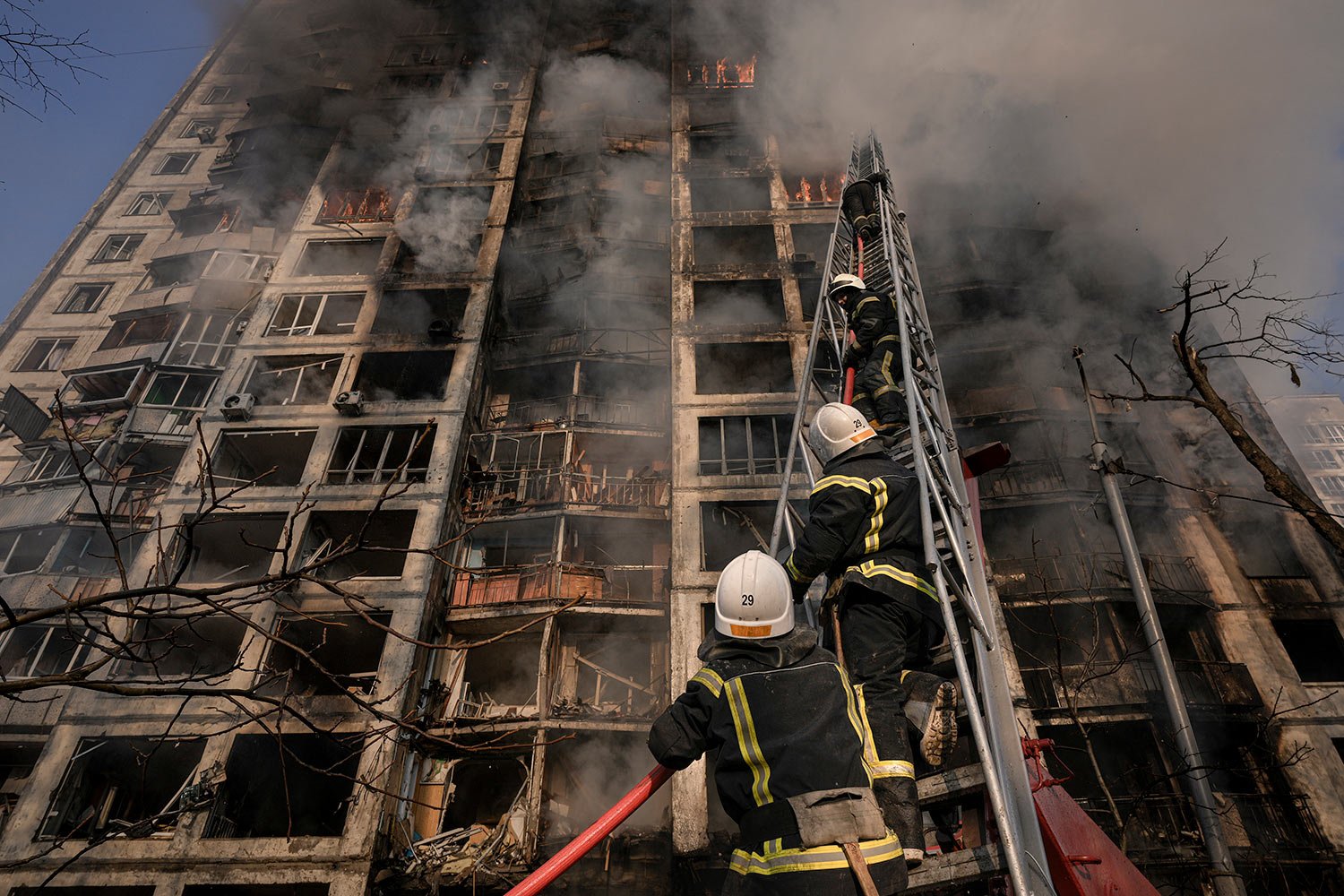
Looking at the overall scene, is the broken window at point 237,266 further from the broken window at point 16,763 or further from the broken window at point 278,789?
the broken window at point 278,789

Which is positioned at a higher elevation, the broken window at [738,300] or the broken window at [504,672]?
the broken window at [738,300]

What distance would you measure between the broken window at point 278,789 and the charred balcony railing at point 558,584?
15.6 feet

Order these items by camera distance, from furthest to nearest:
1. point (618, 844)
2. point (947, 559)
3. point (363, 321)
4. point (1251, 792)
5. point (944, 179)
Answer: point (944, 179) → point (363, 321) → point (1251, 792) → point (618, 844) → point (947, 559)

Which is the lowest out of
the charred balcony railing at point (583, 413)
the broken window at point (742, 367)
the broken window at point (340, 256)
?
the charred balcony railing at point (583, 413)

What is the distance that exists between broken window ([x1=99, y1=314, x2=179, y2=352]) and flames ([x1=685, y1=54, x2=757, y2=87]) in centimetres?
2554

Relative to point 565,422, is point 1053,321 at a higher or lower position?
higher

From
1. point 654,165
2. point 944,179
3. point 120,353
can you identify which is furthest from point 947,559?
point 120,353

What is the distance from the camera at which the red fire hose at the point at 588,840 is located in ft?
11.1

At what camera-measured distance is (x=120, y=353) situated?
29.0 metres

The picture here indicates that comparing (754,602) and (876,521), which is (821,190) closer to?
(876,521)

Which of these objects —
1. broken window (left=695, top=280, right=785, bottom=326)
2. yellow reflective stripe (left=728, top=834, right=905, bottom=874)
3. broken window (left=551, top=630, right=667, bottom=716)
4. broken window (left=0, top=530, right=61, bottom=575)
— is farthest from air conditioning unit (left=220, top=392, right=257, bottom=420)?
yellow reflective stripe (left=728, top=834, right=905, bottom=874)

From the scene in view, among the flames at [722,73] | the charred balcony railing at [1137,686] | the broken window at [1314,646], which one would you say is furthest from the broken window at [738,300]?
the broken window at [1314,646]

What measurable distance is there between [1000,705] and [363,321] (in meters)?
24.3

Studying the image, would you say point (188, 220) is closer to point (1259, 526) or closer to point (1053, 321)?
point (1053, 321)
